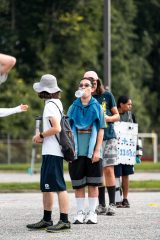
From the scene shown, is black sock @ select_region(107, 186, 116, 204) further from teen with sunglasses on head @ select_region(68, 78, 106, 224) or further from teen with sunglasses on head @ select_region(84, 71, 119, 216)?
teen with sunglasses on head @ select_region(68, 78, 106, 224)

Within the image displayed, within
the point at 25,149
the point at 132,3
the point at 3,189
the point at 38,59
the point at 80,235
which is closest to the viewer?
the point at 80,235

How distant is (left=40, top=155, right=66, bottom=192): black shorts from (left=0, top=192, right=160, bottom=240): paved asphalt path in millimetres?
522

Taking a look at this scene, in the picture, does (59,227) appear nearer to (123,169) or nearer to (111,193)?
(111,193)

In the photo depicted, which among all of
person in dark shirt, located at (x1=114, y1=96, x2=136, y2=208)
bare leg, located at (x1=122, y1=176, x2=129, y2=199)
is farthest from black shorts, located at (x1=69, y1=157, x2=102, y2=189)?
bare leg, located at (x1=122, y1=176, x2=129, y2=199)

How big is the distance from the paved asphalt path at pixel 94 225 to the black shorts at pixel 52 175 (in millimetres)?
522

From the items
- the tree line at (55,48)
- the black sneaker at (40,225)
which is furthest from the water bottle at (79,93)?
the tree line at (55,48)

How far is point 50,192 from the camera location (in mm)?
10672

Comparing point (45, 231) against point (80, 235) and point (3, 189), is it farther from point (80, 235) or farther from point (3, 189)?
point (3, 189)

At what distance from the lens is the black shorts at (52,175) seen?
10602 mm

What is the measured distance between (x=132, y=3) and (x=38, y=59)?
328 inches

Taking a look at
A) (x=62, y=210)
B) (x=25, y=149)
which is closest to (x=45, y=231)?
(x=62, y=210)

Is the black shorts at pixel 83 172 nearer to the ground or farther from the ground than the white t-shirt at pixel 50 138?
nearer to the ground

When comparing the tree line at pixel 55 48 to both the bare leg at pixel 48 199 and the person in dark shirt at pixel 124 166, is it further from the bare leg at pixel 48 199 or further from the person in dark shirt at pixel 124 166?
the bare leg at pixel 48 199

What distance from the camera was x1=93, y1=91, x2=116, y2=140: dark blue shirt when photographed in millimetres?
13039
